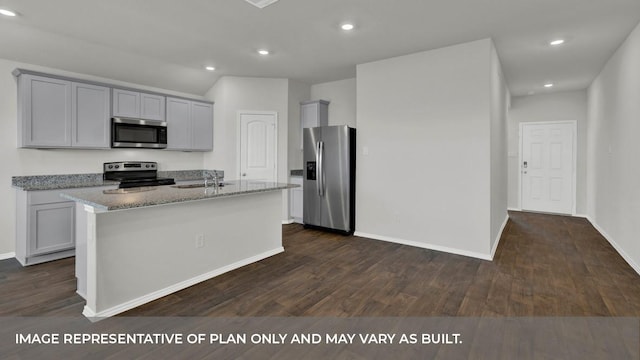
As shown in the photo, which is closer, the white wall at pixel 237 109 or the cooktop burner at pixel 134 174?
the cooktop burner at pixel 134 174

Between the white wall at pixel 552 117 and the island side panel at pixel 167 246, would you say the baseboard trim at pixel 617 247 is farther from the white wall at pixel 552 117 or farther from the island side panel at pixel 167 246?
the island side panel at pixel 167 246

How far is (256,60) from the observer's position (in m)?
4.49

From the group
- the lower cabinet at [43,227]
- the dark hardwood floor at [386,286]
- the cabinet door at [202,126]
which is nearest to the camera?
the dark hardwood floor at [386,286]

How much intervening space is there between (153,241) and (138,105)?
9.31 ft

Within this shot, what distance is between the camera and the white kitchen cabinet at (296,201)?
18.3ft

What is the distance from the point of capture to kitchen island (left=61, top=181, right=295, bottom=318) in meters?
2.31

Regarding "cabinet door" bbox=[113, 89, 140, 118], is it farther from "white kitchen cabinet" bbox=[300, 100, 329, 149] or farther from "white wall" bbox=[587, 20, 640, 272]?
"white wall" bbox=[587, 20, 640, 272]

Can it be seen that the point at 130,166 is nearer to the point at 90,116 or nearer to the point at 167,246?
the point at 90,116

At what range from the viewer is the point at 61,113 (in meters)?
3.85

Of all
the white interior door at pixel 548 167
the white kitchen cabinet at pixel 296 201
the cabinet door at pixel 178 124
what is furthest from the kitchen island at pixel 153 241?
the white interior door at pixel 548 167

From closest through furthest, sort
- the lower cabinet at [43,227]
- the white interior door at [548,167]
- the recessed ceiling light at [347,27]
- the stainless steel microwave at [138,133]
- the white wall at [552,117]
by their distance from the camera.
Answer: the recessed ceiling light at [347,27], the lower cabinet at [43,227], the stainless steel microwave at [138,133], the white wall at [552,117], the white interior door at [548,167]

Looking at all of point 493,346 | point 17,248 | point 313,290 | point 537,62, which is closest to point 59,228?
point 17,248

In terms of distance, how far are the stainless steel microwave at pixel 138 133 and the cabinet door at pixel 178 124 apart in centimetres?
13

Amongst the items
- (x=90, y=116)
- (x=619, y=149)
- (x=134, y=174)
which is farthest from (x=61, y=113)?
(x=619, y=149)
